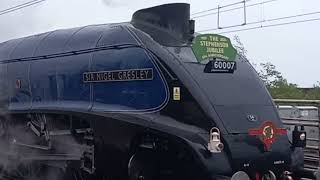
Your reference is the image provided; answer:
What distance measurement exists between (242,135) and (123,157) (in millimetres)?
1698

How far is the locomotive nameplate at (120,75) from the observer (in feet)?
24.5

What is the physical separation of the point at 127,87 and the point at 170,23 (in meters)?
1.15

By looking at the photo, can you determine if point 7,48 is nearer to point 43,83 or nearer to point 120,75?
point 43,83

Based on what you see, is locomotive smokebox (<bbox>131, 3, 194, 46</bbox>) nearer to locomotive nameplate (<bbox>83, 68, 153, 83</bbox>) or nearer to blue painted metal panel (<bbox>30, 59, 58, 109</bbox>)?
locomotive nameplate (<bbox>83, 68, 153, 83</bbox>)

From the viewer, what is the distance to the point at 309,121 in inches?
418

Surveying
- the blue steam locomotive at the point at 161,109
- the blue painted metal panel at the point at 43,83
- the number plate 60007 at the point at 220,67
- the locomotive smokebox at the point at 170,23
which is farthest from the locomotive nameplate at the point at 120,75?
the blue painted metal panel at the point at 43,83

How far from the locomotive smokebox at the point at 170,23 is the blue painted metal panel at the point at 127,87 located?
1.61 feet

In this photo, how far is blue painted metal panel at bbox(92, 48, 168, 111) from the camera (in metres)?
7.34

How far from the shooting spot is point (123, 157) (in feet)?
24.7

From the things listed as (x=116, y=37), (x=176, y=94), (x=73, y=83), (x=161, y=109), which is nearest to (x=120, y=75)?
(x=116, y=37)

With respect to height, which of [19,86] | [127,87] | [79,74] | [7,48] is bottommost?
[19,86]

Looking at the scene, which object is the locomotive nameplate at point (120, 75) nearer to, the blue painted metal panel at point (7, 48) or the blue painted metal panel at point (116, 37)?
the blue painted metal panel at point (116, 37)

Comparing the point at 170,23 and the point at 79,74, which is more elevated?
Answer: the point at 170,23

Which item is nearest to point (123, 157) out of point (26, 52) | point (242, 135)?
point (242, 135)
